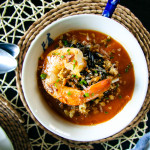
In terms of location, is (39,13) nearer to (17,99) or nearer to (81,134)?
(17,99)

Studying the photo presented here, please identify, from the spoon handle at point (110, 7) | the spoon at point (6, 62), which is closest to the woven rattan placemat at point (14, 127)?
the spoon at point (6, 62)

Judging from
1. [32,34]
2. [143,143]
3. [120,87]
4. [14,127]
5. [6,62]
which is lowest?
[14,127]

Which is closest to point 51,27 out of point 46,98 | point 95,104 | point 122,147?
point 46,98

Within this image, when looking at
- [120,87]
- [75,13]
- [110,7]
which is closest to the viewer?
[110,7]

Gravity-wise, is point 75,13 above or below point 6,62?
above

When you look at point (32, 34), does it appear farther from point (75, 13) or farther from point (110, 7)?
point (110, 7)

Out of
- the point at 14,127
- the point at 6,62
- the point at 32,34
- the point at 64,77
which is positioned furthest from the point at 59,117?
the point at 32,34

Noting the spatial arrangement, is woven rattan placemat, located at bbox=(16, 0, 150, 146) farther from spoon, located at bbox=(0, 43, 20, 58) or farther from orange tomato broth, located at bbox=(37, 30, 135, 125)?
orange tomato broth, located at bbox=(37, 30, 135, 125)
